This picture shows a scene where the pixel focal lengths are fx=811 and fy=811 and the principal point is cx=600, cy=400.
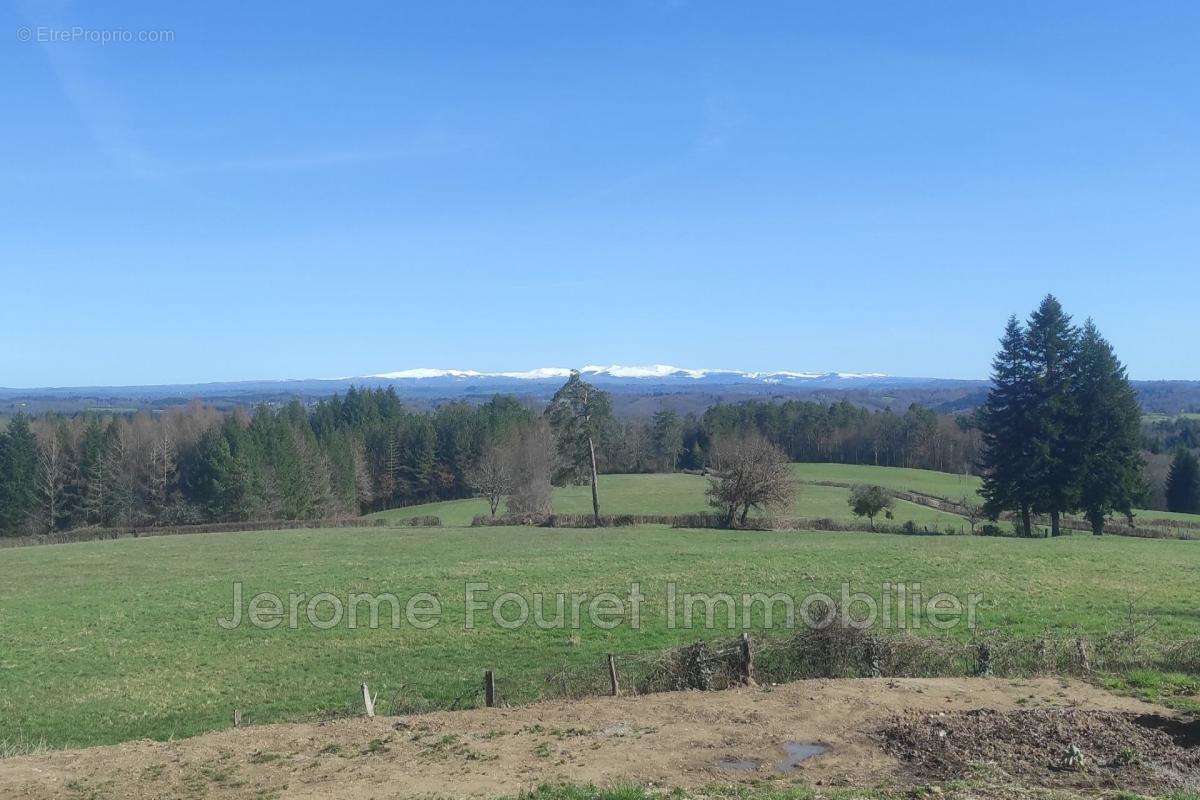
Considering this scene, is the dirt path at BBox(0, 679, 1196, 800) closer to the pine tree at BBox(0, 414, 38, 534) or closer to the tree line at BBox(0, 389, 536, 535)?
the tree line at BBox(0, 389, 536, 535)

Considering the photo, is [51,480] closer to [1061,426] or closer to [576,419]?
[576,419]

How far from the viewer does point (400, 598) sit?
2833cm

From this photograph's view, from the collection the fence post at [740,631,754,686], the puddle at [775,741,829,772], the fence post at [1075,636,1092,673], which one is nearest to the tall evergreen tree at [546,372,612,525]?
the fence post at [740,631,754,686]

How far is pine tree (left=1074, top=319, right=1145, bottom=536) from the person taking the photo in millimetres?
45500

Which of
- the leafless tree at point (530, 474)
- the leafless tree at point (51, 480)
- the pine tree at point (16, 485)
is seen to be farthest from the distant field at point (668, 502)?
the pine tree at point (16, 485)

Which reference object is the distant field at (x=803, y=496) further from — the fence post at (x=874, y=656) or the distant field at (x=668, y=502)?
the fence post at (x=874, y=656)

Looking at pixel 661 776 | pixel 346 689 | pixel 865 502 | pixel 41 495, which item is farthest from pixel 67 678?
pixel 41 495

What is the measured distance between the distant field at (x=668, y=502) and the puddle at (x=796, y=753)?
45.7 meters

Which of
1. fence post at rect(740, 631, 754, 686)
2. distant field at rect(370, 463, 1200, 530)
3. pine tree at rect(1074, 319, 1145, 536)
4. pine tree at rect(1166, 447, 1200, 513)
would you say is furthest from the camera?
pine tree at rect(1166, 447, 1200, 513)

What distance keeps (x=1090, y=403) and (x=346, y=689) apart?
148 feet

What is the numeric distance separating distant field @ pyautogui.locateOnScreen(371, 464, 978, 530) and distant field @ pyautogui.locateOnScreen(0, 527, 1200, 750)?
18.0m

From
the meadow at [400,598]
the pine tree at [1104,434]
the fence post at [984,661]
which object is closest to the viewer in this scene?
the fence post at [984,661]

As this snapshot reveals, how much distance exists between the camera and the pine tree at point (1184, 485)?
3137 inches

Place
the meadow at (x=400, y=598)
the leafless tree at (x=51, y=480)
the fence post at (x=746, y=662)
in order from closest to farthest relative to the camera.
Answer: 1. the fence post at (x=746, y=662)
2. the meadow at (x=400, y=598)
3. the leafless tree at (x=51, y=480)
